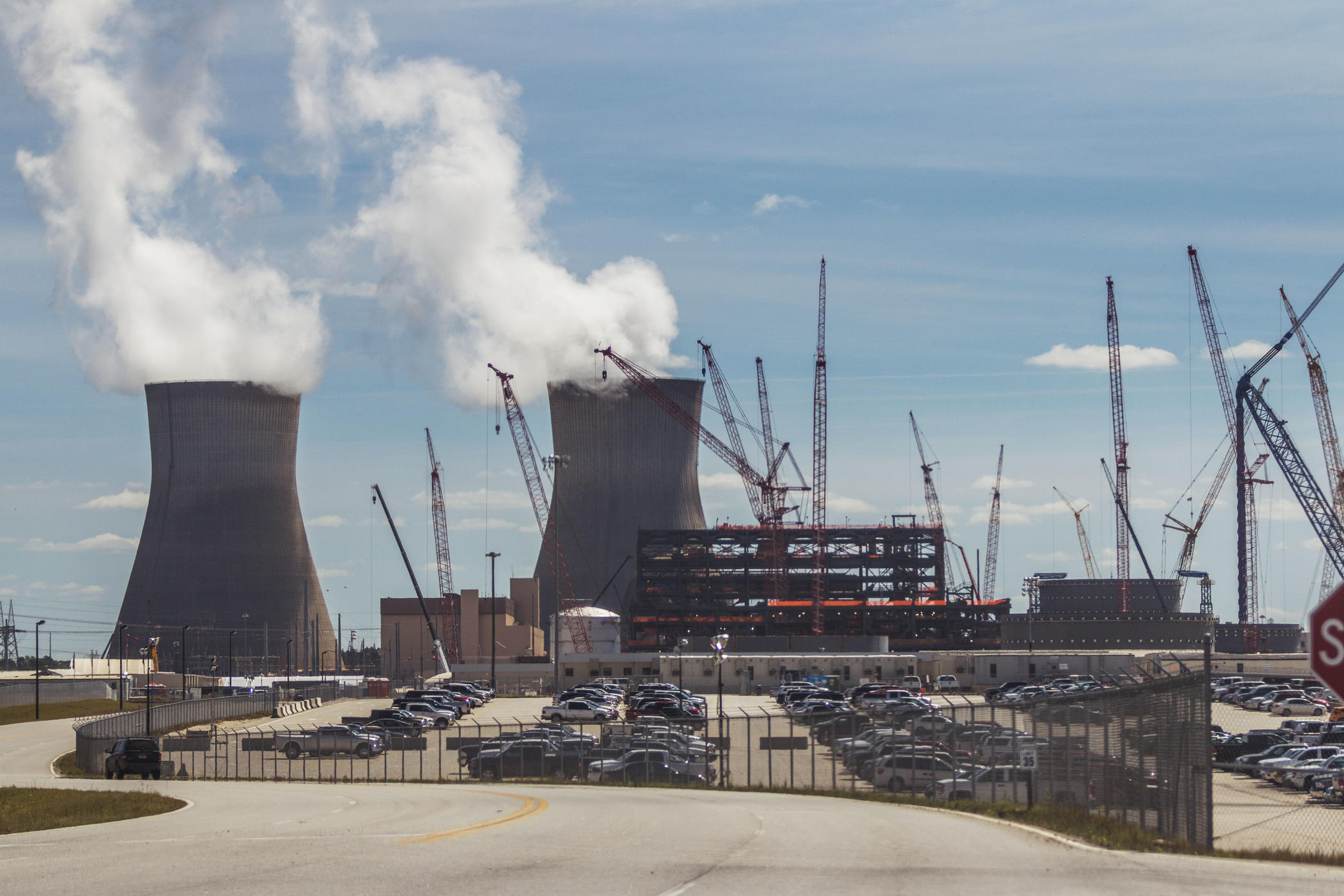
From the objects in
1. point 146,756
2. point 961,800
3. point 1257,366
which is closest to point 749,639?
point 1257,366

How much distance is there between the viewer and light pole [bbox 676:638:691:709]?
69119 millimetres

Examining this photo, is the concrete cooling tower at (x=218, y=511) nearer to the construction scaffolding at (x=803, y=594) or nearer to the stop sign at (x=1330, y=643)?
the construction scaffolding at (x=803, y=594)

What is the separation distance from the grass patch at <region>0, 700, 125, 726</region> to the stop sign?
3065 inches

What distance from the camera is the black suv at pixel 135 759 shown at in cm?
4412

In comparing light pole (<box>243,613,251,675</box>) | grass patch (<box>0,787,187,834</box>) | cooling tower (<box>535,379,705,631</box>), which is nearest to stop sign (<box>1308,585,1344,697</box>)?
grass patch (<box>0,787,187,834</box>)

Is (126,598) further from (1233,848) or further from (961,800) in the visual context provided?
(1233,848)

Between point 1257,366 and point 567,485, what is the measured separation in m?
65.0

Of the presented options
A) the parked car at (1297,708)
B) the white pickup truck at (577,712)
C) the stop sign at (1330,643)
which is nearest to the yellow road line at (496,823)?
the stop sign at (1330,643)

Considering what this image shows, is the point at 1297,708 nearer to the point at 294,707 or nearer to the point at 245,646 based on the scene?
the point at 294,707

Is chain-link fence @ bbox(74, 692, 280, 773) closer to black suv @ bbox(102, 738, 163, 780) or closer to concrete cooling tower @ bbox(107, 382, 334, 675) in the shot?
black suv @ bbox(102, 738, 163, 780)

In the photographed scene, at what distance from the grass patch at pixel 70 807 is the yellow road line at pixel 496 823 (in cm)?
736

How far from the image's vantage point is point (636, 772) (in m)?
39.1

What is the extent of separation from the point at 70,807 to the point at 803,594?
14299 centimetres

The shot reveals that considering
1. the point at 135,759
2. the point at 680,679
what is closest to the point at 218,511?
the point at 680,679
